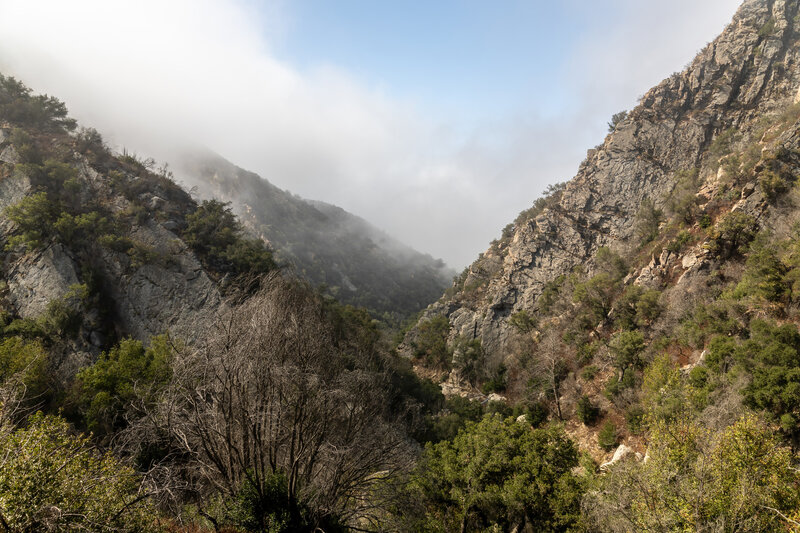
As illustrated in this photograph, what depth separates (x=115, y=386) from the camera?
2042 centimetres

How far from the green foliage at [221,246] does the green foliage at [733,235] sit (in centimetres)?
4172

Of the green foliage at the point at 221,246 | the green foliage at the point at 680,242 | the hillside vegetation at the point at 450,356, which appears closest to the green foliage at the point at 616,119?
the hillside vegetation at the point at 450,356

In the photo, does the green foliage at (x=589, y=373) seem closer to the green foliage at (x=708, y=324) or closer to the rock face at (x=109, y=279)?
the green foliage at (x=708, y=324)

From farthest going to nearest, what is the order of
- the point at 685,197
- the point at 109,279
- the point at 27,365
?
the point at 685,197
the point at 109,279
the point at 27,365

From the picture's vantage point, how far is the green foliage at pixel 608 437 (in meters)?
24.4

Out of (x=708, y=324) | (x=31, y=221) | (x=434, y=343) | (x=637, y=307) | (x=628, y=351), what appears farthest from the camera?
(x=434, y=343)

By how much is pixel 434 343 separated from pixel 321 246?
253ft

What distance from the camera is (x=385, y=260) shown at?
14675 cm

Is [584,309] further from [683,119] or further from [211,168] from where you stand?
[211,168]

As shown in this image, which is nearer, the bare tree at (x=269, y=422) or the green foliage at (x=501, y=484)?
the bare tree at (x=269, y=422)

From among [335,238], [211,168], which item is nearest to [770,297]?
[335,238]

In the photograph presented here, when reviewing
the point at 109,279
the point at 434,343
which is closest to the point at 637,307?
the point at 434,343

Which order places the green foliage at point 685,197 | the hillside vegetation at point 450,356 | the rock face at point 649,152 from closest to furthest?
the hillside vegetation at point 450,356, the green foliage at point 685,197, the rock face at point 649,152

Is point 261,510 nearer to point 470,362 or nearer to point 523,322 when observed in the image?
point 470,362
